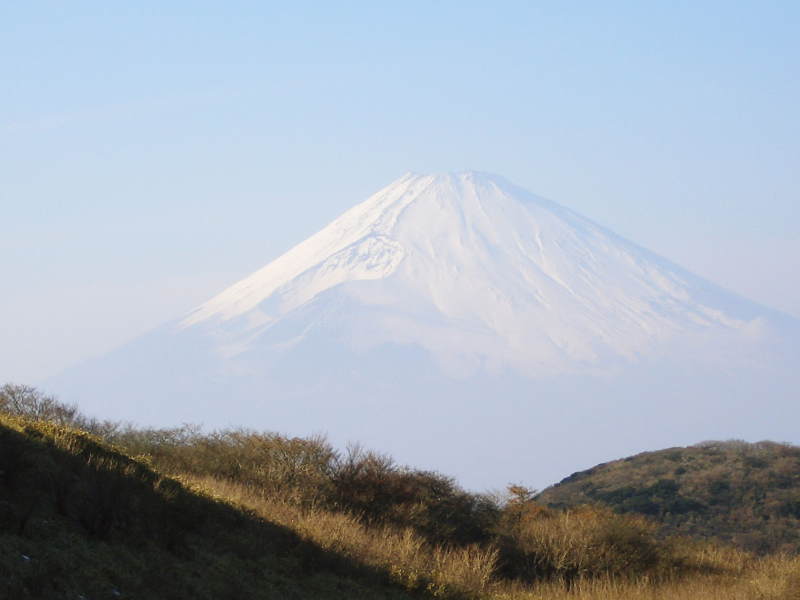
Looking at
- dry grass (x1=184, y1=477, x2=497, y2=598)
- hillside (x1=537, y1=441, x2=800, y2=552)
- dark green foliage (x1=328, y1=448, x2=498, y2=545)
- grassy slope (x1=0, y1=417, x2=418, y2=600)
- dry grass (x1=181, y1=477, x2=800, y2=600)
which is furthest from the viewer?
hillside (x1=537, y1=441, x2=800, y2=552)

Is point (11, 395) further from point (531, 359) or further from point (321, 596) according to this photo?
point (531, 359)

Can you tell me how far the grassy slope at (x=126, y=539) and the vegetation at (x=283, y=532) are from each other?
0.03 metres

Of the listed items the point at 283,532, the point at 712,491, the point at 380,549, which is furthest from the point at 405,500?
the point at 712,491

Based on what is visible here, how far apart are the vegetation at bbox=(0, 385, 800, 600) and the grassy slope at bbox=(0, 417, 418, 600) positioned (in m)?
0.03

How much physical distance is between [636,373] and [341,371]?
50.0m

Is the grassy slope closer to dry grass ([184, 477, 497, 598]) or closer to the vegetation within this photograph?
the vegetation

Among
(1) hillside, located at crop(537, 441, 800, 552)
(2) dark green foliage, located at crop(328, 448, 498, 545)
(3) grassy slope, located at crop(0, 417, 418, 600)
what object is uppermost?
(1) hillside, located at crop(537, 441, 800, 552)

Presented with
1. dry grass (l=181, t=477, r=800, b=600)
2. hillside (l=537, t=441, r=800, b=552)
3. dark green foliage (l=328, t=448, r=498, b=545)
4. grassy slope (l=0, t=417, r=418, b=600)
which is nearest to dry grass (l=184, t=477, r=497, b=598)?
dry grass (l=181, t=477, r=800, b=600)

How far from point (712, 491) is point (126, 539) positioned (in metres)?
32.5

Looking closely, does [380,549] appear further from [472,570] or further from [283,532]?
[283,532]

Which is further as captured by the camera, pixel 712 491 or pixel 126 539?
pixel 712 491

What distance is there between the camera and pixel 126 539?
46.2 feet

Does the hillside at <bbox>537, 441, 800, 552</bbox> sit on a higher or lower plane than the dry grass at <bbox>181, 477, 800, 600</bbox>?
higher

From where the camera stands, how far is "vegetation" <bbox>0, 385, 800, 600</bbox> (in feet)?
43.6
